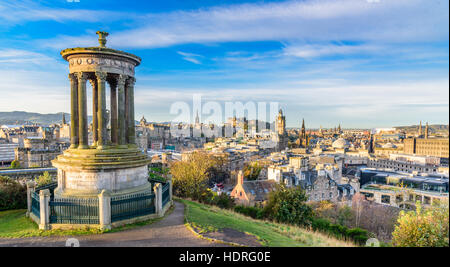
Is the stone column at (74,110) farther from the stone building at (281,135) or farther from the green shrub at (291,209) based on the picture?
the stone building at (281,135)

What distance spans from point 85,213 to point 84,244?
184 cm

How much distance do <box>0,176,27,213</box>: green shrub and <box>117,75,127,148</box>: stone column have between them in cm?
714

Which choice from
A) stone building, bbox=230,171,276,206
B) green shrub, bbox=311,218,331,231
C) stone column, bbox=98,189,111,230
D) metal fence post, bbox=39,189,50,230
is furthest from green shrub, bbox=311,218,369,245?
stone building, bbox=230,171,276,206

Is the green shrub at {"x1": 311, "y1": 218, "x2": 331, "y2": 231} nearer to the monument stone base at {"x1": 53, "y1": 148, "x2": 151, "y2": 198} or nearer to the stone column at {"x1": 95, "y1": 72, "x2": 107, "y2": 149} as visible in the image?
the monument stone base at {"x1": 53, "y1": 148, "x2": 151, "y2": 198}

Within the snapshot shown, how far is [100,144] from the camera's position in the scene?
40.0 ft

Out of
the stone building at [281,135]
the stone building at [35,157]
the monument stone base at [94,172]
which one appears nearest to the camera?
the monument stone base at [94,172]

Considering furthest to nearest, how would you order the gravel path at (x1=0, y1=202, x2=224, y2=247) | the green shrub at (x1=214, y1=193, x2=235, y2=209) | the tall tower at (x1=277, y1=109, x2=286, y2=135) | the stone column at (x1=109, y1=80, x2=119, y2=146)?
1. the tall tower at (x1=277, y1=109, x2=286, y2=135)
2. the green shrub at (x1=214, y1=193, x2=235, y2=209)
3. the stone column at (x1=109, y1=80, x2=119, y2=146)
4. the gravel path at (x1=0, y1=202, x2=224, y2=247)

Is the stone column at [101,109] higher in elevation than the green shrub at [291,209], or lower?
higher

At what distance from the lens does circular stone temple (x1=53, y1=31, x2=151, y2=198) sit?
11.6 m

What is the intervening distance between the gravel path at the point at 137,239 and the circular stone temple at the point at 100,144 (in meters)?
2.21

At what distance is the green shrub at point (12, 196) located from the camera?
14.3 meters

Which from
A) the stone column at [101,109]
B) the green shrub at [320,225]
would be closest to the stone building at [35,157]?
the stone column at [101,109]
